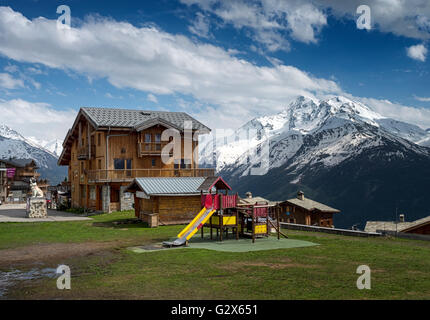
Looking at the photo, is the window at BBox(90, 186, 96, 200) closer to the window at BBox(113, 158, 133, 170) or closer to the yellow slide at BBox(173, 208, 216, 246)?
the window at BBox(113, 158, 133, 170)

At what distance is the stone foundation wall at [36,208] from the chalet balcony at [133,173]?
21.6 feet

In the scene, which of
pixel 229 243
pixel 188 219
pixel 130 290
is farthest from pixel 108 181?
pixel 130 290

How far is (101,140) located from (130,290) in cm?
3703

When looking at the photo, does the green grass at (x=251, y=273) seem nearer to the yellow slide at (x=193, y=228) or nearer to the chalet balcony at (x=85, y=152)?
the yellow slide at (x=193, y=228)

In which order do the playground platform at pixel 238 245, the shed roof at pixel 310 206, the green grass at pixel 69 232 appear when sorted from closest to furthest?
the playground platform at pixel 238 245, the green grass at pixel 69 232, the shed roof at pixel 310 206

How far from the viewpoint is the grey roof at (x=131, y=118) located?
4594 cm

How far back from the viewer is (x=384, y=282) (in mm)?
13047

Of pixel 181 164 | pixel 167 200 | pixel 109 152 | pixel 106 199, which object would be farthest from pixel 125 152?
pixel 167 200

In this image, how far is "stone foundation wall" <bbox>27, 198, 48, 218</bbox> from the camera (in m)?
38.9

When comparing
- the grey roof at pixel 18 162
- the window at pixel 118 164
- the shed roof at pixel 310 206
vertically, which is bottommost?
the shed roof at pixel 310 206

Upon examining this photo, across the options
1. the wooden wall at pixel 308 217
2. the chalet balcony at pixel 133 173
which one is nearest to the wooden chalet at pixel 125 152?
the chalet balcony at pixel 133 173

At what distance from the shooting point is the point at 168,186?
111ft

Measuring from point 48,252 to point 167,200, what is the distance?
45.7 ft
